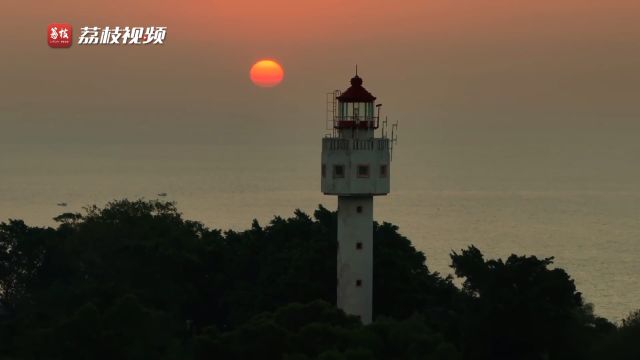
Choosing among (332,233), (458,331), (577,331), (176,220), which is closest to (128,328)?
(458,331)

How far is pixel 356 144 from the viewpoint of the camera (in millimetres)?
66438

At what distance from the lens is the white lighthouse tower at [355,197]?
65812mm

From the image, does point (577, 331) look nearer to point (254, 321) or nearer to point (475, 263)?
point (475, 263)

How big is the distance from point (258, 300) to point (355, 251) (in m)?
5.98

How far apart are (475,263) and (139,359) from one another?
16933 millimetres

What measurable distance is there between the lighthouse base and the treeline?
1127mm

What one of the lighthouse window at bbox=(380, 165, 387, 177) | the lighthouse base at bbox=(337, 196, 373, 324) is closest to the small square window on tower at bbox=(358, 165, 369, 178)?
the lighthouse window at bbox=(380, 165, 387, 177)

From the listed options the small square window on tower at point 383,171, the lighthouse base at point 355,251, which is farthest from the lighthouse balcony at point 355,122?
the lighthouse base at point 355,251

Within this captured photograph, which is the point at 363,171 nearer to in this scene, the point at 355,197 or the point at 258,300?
the point at 355,197

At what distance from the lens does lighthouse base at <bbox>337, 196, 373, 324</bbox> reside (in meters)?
65.8

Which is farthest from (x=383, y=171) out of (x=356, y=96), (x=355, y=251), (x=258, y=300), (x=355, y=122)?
(x=258, y=300)

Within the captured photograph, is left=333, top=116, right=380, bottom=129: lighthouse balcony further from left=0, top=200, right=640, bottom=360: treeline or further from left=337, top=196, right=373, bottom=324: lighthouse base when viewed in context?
left=0, top=200, right=640, bottom=360: treeline

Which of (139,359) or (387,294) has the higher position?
(387,294)

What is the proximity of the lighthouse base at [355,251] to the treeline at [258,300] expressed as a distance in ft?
3.70
